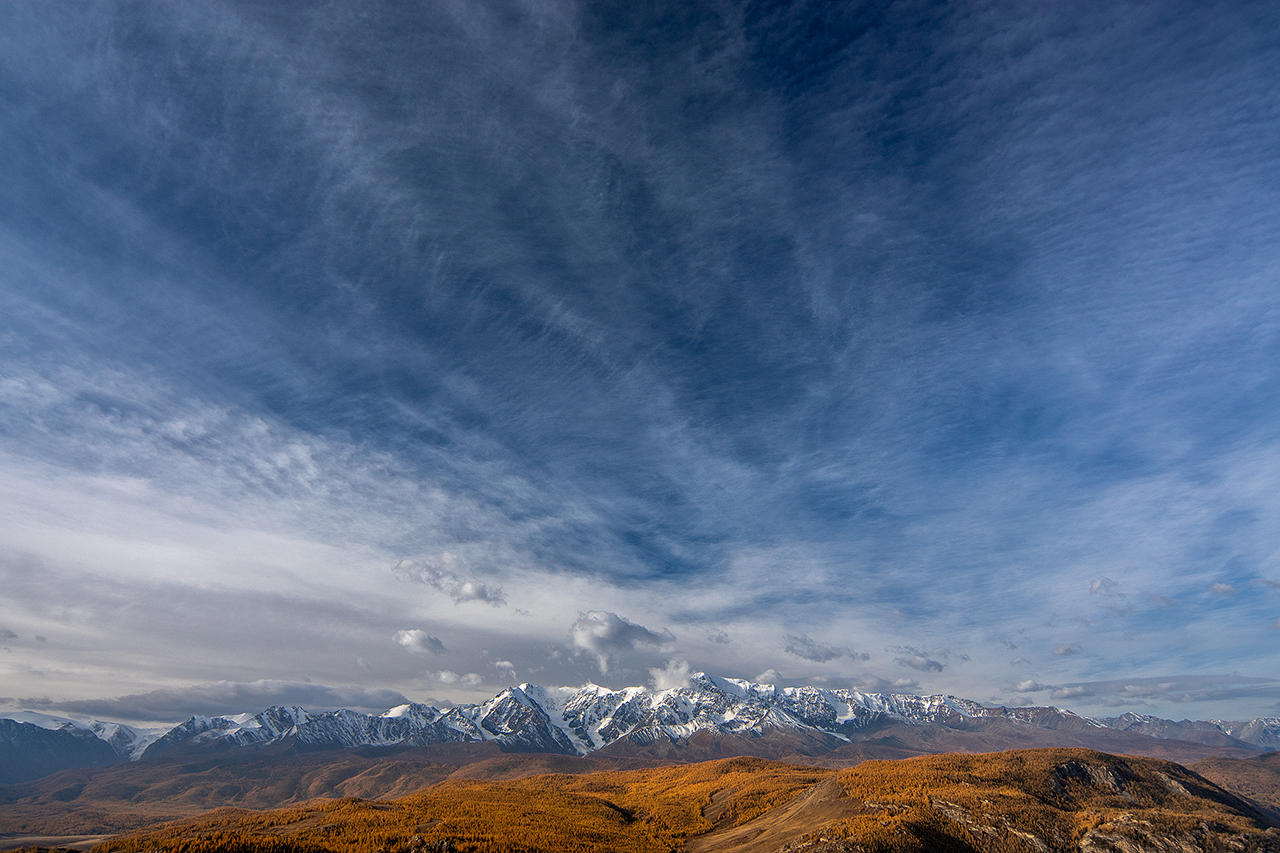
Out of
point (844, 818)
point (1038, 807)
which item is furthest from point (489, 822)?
point (1038, 807)

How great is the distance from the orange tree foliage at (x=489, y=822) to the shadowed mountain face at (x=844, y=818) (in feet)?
1.15

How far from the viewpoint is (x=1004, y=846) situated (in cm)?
6931

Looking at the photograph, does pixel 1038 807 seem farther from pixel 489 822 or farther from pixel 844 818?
pixel 489 822

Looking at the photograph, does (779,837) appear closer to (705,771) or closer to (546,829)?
(546,829)

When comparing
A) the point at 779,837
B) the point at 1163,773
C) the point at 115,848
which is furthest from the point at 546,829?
the point at 1163,773

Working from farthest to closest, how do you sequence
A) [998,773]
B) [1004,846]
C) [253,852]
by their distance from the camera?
[998,773] < [1004,846] < [253,852]

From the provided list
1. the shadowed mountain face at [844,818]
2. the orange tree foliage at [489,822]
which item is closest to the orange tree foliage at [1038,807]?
the shadowed mountain face at [844,818]

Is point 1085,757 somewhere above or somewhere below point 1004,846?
above

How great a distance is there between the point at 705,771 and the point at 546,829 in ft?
310

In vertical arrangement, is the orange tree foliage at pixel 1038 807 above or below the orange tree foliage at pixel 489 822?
above

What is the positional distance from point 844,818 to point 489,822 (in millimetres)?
54088

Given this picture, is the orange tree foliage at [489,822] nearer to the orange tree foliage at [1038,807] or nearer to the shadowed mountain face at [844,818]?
the shadowed mountain face at [844,818]

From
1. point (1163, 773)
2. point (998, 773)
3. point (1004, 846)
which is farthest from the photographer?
point (1163, 773)

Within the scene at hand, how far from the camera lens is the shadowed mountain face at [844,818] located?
70062 millimetres
